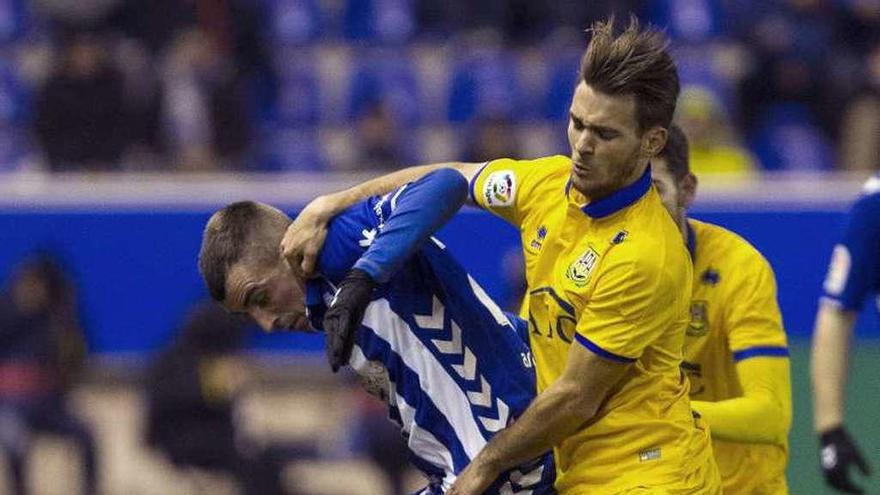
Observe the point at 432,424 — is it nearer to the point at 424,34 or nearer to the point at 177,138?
the point at 177,138

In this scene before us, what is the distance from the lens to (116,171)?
12898 mm

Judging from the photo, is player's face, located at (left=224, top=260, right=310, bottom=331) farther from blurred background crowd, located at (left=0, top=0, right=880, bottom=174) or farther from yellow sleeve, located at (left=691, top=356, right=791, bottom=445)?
blurred background crowd, located at (left=0, top=0, right=880, bottom=174)

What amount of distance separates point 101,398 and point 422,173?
302 inches

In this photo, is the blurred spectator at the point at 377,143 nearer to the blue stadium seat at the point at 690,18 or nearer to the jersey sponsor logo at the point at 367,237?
the blue stadium seat at the point at 690,18

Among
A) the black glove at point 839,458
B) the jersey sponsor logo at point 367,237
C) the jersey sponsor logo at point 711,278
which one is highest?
the jersey sponsor logo at point 367,237

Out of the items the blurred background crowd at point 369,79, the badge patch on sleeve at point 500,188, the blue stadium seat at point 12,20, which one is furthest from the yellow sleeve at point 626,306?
the blue stadium seat at point 12,20

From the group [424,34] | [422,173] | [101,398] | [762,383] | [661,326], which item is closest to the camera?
[661,326]

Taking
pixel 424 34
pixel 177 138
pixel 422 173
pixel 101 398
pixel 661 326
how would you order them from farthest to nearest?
pixel 424 34 < pixel 177 138 < pixel 101 398 < pixel 422 173 < pixel 661 326

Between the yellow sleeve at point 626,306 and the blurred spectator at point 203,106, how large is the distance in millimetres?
8735

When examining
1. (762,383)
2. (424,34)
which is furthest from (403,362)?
(424,34)

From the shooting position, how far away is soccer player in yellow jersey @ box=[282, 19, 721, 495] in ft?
14.8

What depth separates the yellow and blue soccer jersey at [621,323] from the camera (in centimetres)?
450

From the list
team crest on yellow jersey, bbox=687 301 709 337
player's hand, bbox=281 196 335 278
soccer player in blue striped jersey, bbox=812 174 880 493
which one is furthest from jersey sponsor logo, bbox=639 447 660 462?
soccer player in blue striped jersey, bbox=812 174 880 493

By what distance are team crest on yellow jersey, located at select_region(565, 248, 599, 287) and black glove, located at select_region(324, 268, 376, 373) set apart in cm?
56
